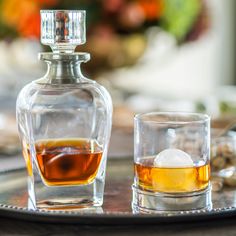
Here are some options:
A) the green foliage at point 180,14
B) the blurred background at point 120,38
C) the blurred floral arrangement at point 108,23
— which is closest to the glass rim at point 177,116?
the blurred background at point 120,38

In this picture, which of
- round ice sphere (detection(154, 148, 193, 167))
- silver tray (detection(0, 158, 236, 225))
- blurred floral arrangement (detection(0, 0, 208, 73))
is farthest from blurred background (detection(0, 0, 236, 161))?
round ice sphere (detection(154, 148, 193, 167))

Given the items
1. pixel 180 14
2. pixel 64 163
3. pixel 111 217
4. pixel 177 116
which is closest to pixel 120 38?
pixel 180 14

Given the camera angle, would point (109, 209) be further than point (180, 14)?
No

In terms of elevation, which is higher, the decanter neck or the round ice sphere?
the decanter neck

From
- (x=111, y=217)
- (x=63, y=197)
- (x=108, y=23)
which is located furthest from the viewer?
(x=108, y=23)

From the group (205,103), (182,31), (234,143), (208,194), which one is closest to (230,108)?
(205,103)

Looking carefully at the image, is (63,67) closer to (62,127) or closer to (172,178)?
(62,127)

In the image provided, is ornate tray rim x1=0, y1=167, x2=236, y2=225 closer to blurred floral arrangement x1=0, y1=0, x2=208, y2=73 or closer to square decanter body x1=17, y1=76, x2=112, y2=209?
square decanter body x1=17, y1=76, x2=112, y2=209
